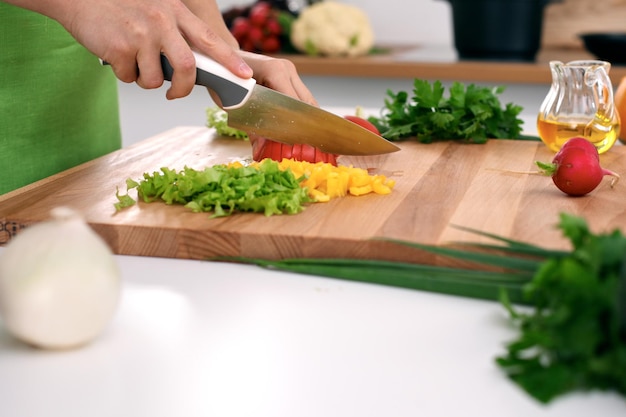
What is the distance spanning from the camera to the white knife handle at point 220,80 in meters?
1.35

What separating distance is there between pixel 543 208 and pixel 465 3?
1.96m

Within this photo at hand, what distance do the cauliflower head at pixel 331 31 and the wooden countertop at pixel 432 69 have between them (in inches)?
2.5

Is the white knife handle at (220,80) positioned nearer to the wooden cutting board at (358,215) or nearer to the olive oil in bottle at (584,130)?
the wooden cutting board at (358,215)

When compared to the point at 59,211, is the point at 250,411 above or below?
below

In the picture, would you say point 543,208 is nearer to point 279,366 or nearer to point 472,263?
point 472,263

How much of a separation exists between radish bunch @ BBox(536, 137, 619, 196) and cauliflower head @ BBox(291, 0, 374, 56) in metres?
1.97

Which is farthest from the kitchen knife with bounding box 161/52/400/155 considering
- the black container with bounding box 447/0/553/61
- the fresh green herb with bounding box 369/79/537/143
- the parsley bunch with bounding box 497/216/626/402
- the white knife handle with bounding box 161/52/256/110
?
the black container with bounding box 447/0/553/61

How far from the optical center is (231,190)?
1.18 meters

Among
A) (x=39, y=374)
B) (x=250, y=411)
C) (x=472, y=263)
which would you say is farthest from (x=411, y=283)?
(x=39, y=374)

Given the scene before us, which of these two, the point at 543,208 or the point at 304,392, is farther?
the point at 543,208

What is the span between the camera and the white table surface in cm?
74

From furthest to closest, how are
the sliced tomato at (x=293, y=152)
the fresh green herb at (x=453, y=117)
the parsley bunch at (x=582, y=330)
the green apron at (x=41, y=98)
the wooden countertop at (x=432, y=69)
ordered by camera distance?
the wooden countertop at (x=432, y=69) < the fresh green herb at (x=453, y=117) < the green apron at (x=41, y=98) < the sliced tomato at (x=293, y=152) < the parsley bunch at (x=582, y=330)

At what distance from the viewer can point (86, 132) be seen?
1786 mm

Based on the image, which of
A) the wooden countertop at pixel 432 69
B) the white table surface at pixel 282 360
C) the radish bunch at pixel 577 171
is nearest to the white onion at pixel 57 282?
the white table surface at pixel 282 360
